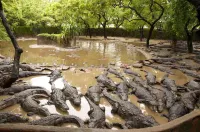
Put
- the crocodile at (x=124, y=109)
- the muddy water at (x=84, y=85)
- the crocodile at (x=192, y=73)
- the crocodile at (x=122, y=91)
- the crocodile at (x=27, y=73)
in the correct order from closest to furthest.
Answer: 1. the crocodile at (x=124, y=109)
2. the muddy water at (x=84, y=85)
3. the crocodile at (x=122, y=91)
4. the crocodile at (x=27, y=73)
5. the crocodile at (x=192, y=73)

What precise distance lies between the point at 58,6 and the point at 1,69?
20.9m

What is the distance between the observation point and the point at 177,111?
5.31m

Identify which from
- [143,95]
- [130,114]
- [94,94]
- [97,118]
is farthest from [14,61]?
[143,95]

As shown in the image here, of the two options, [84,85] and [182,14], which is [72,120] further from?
[182,14]

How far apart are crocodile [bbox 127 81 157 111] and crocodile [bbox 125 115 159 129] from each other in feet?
3.53

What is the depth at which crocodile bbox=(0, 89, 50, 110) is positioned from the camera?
221 inches

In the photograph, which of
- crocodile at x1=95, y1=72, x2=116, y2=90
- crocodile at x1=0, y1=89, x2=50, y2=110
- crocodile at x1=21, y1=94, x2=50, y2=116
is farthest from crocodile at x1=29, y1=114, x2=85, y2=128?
crocodile at x1=95, y1=72, x2=116, y2=90

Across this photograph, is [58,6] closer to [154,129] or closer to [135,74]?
[135,74]

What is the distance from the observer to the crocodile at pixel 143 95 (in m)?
5.93

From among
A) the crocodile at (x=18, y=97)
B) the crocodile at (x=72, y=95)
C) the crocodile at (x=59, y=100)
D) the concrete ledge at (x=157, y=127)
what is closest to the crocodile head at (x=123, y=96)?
the crocodile at (x=72, y=95)

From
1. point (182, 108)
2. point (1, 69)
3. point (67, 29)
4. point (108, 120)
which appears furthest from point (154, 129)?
point (67, 29)

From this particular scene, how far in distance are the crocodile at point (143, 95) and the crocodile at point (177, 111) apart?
48cm

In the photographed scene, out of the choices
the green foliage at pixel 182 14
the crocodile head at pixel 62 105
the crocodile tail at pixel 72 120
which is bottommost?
the crocodile tail at pixel 72 120

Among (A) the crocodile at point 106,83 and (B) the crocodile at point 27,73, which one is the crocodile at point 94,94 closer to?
(A) the crocodile at point 106,83
